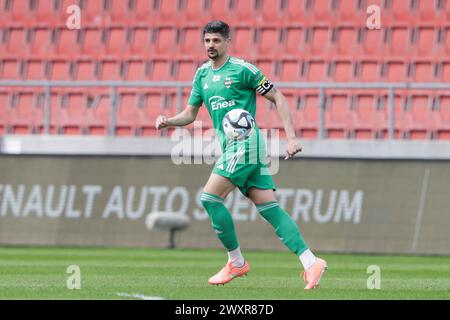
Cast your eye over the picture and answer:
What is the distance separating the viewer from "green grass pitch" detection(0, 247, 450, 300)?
988 cm

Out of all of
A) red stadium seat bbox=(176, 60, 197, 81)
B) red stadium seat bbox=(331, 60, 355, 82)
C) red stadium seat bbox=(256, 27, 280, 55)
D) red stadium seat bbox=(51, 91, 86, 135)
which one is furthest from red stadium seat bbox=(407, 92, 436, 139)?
red stadium seat bbox=(51, 91, 86, 135)

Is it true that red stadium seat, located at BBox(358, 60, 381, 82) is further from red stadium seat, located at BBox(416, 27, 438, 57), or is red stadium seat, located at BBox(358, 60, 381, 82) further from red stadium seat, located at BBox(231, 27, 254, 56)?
red stadium seat, located at BBox(231, 27, 254, 56)

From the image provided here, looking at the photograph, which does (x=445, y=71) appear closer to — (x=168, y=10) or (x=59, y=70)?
(x=168, y=10)

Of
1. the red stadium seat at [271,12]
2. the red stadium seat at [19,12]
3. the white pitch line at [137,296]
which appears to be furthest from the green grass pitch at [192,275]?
the red stadium seat at [19,12]

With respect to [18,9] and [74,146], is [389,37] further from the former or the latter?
[18,9]

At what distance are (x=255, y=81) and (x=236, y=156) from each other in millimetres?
652

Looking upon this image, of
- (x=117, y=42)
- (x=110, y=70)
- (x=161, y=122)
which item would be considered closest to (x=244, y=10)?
(x=117, y=42)

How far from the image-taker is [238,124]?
1048cm

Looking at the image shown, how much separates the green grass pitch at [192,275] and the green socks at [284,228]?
0.36 m

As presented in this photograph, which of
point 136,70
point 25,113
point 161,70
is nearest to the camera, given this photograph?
point 25,113

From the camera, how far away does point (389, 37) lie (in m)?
21.6

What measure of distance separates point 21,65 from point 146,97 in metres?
3.06

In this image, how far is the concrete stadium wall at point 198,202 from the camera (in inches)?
701
